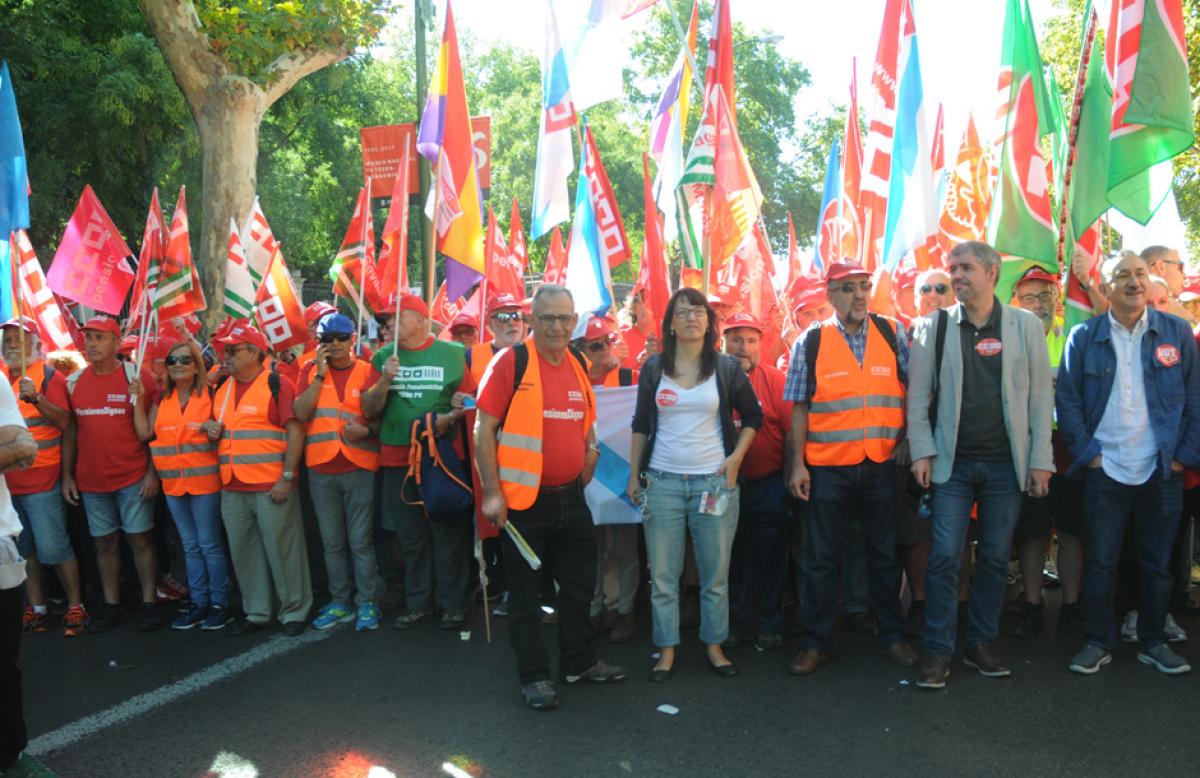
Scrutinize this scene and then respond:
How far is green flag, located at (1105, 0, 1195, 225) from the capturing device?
517 centimetres

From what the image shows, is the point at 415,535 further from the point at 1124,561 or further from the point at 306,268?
the point at 306,268

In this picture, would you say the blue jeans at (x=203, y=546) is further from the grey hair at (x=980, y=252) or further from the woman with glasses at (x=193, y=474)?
the grey hair at (x=980, y=252)

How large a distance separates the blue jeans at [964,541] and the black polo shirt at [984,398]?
7 cm

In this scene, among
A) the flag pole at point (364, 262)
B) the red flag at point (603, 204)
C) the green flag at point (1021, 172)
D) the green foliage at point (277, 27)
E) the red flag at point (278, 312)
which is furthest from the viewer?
the green foliage at point (277, 27)

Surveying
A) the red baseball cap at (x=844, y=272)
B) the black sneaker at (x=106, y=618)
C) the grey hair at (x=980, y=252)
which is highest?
the grey hair at (x=980, y=252)

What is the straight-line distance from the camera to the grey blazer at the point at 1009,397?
4.61 m

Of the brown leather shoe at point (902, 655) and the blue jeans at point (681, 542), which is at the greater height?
the blue jeans at point (681, 542)

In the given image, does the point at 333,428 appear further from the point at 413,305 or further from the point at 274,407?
the point at 413,305

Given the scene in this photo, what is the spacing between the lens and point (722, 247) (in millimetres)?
6965

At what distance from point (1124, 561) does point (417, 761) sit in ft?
13.7

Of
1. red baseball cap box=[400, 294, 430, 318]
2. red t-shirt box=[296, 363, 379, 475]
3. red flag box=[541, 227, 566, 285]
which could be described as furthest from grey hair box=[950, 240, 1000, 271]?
red flag box=[541, 227, 566, 285]

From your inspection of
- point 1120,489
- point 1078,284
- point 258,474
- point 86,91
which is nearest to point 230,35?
point 86,91

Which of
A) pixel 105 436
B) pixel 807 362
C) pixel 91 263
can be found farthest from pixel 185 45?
pixel 807 362

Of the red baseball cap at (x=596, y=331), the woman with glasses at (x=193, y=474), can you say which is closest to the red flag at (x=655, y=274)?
the red baseball cap at (x=596, y=331)
